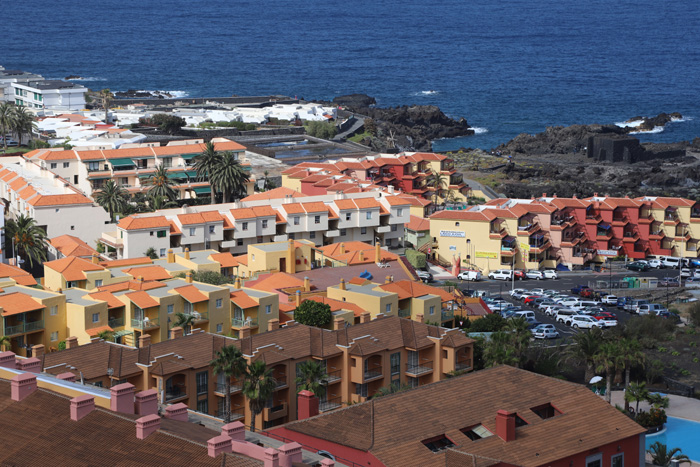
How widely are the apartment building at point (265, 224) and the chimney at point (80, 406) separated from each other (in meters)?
51.5

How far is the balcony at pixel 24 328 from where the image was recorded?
59.8m

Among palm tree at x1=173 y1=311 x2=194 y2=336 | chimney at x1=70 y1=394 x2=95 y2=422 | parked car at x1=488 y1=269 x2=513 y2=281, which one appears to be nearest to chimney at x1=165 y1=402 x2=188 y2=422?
chimney at x1=70 y1=394 x2=95 y2=422

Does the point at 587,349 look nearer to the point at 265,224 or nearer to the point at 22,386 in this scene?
the point at 265,224

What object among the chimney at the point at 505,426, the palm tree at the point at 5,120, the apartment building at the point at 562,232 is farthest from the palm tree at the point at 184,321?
the palm tree at the point at 5,120

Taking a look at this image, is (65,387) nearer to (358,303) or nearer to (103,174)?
(358,303)

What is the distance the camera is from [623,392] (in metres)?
62.7

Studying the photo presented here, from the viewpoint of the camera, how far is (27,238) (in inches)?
3290

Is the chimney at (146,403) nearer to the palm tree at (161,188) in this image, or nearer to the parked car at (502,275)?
the parked car at (502,275)

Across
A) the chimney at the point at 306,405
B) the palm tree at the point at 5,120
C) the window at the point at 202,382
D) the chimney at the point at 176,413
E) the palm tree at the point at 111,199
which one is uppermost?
the palm tree at the point at 5,120

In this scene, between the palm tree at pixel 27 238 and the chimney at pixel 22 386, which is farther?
the palm tree at pixel 27 238

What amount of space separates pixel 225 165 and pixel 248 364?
5166cm

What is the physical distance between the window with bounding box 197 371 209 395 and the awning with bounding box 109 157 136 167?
182 ft

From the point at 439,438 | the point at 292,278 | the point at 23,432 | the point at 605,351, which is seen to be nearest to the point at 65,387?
the point at 23,432

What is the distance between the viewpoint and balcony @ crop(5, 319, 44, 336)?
196ft
